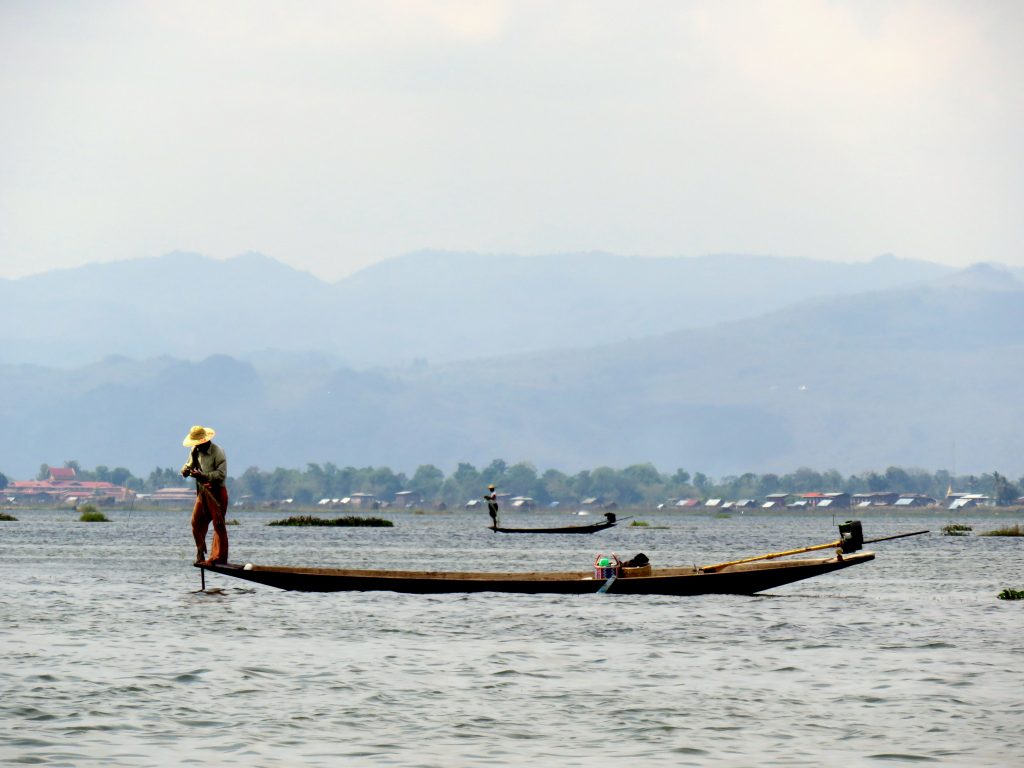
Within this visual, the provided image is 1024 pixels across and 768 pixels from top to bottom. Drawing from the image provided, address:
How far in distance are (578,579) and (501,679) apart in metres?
14.6

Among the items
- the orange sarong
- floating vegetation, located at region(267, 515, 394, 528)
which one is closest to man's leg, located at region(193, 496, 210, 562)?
the orange sarong

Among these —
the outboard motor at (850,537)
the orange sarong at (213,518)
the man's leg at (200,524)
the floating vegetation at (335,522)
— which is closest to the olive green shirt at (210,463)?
the orange sarong at (213,518)

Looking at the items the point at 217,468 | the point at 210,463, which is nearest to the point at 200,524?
the point at 217,468

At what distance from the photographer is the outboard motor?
138ft

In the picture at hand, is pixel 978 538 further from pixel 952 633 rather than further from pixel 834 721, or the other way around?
pixel 834 721

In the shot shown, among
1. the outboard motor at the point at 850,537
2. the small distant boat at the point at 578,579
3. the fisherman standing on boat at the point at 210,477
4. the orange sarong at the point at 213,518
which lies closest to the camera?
the fisherman standing on boat at the point at 210,477

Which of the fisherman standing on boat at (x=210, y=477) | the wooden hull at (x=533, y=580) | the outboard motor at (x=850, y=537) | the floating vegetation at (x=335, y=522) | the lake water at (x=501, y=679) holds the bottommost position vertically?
the lake water at (x=501, y=679)

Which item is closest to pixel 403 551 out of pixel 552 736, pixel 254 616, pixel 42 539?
pixel 42 539

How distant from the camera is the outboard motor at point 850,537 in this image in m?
42.0

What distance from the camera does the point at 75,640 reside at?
3300cm

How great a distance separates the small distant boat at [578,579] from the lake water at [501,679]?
528 millimetres

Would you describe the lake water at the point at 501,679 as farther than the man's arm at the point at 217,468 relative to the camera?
No

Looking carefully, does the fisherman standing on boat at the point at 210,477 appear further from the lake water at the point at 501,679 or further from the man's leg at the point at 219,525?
the lake water at the point at 501,679

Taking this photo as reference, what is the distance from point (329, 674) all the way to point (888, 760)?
10.5 metres
